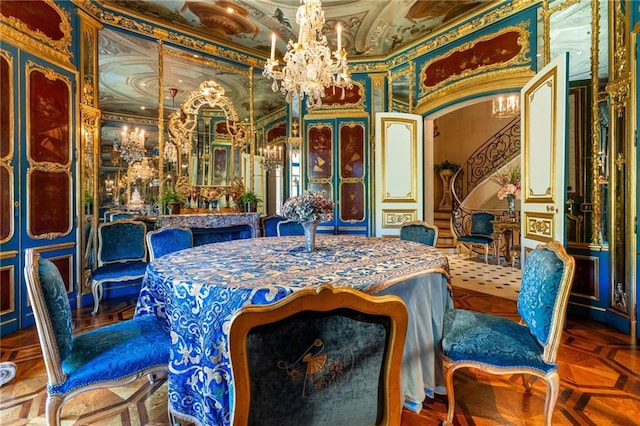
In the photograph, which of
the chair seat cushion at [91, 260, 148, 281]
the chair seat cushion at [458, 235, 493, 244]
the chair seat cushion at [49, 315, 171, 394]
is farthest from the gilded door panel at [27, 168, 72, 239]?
the chair seat cushion at [458, 235, 493, 244]

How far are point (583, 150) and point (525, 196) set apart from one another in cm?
93

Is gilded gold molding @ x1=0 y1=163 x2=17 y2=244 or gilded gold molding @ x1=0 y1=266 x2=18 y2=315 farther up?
gilded gold molding @ x1=0 y1=163 x2=17 y2=244

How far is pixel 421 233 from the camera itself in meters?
3.17

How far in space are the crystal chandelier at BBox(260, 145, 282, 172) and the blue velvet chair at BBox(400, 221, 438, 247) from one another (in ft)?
9.85

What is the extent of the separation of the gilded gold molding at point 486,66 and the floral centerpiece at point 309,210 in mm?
3329

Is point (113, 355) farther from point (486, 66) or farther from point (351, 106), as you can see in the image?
point (351, 106)

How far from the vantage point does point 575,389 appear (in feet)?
6.49

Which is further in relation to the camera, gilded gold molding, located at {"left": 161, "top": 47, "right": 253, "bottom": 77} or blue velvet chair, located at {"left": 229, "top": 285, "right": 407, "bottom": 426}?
gilded gold molding, located at {"left": 161, "top": 47, "right": 253, "bottom": 77}

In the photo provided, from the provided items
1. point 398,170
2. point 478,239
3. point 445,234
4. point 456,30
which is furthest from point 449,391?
point 445,234

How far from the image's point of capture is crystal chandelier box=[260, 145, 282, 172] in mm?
5458

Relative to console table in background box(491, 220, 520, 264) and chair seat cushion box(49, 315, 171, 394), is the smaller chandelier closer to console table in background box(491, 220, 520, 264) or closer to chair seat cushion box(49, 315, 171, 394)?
console table in background box(491, 220, 520, 264)

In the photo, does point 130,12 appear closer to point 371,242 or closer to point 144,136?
point 144,136

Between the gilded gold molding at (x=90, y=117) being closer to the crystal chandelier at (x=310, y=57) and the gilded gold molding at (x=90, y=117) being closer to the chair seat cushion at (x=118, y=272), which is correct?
the chair seat cushion at (x=118, y=272)

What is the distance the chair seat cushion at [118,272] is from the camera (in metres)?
3.25
